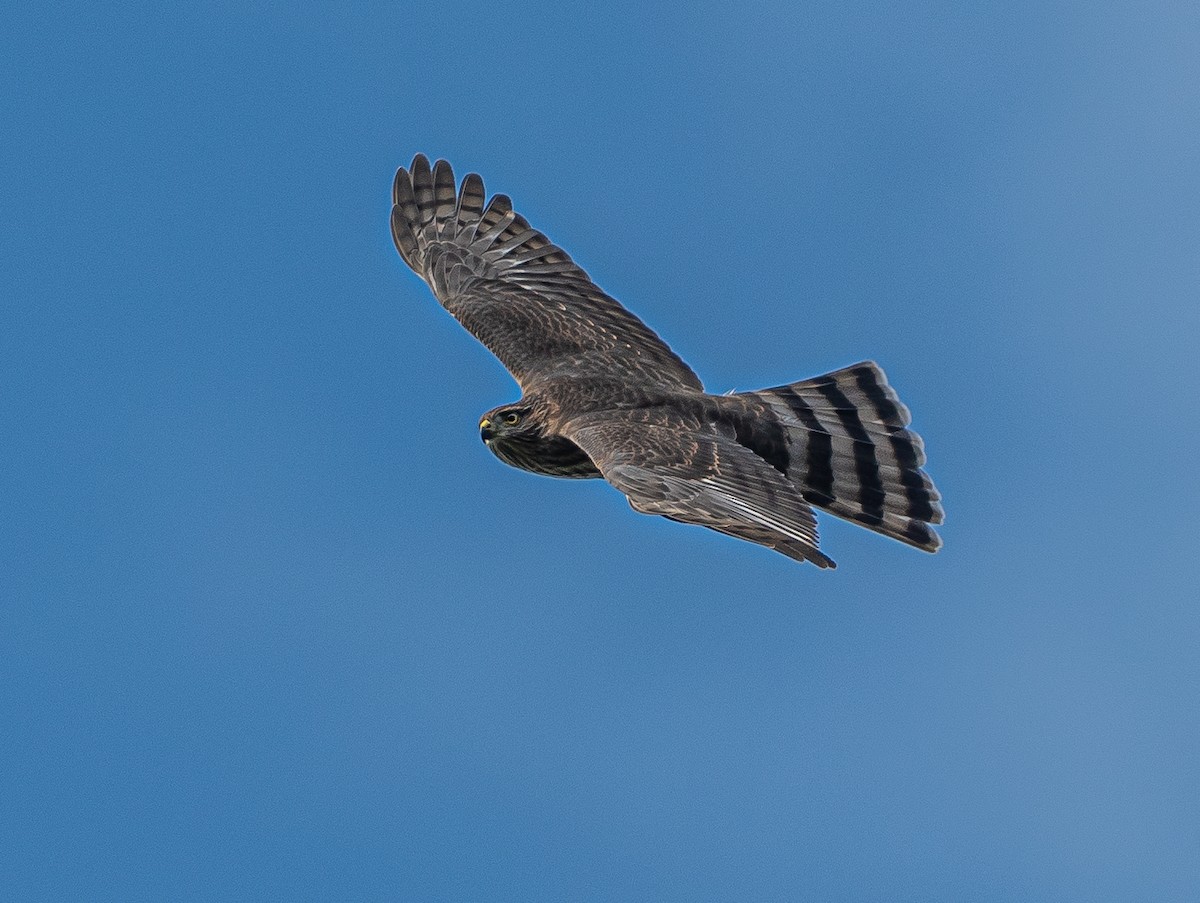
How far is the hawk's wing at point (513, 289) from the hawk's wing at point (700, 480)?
61.8 inches

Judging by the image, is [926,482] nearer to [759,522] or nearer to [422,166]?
[759,522]

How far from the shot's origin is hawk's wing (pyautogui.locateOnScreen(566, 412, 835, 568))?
1286cm

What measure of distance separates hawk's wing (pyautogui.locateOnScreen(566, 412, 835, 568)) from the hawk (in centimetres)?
2

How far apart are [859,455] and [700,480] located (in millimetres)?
3097

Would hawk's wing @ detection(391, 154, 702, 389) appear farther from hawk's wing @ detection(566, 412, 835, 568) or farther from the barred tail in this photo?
hawk's wing @ detection(566, 412, 835, 568)

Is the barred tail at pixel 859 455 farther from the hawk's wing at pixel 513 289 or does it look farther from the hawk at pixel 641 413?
the hawk's wing at pixel 513 289

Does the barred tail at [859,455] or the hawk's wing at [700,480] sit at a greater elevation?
the barred tail at [859,455]

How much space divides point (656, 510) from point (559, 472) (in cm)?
345

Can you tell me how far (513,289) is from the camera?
736 inches

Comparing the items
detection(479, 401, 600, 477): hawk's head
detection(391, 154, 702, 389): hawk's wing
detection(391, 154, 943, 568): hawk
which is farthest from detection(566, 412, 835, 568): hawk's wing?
detection(391, 154, 702, 389): hawk's wing

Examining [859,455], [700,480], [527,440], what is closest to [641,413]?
[527,440]

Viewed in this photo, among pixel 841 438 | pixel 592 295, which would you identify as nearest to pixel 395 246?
pixel 592 295

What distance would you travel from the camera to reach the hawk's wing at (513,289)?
17.3m

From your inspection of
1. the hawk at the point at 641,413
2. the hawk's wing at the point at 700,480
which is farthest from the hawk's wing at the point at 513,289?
the hawk's wing at the point at 700,480
